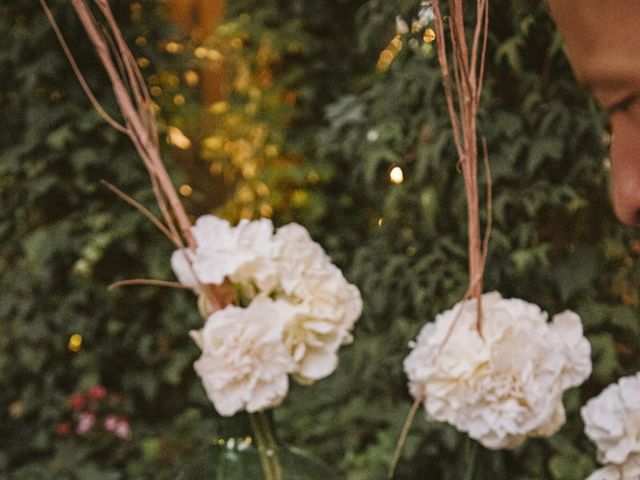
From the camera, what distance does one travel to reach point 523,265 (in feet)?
4.80

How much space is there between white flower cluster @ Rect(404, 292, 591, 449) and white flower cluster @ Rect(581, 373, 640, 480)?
38mm

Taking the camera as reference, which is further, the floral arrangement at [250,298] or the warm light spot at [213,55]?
the warm light spot at [213,55]

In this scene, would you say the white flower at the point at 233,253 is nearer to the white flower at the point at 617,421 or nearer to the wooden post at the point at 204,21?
the white flower at the point at 617,421

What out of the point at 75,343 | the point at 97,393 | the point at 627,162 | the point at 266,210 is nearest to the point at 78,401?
the point at 97,393

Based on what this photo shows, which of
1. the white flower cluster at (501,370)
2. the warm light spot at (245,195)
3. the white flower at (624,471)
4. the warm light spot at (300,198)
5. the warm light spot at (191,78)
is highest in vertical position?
the white flower cluster at (501,370)

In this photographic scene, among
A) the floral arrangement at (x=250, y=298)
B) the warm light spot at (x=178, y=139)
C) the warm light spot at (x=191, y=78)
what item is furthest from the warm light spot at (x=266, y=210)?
the floral arrangement at (x=250, y=298)

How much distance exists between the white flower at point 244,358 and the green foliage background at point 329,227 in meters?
0.54

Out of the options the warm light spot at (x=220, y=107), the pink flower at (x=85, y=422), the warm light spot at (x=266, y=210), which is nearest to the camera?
the pink flower at (x=85, y=422)

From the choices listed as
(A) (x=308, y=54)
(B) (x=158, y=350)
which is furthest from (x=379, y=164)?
(B) (x=158, y=350)

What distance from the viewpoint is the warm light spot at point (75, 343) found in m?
2.23

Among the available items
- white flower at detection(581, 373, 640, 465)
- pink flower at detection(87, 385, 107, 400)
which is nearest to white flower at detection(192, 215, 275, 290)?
white flower at detection(581, 373, 640, 465)

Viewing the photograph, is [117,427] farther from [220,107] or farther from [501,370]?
[501,370]

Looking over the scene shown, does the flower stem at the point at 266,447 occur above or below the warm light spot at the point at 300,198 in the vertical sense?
above

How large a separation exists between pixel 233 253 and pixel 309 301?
3.4 inches
